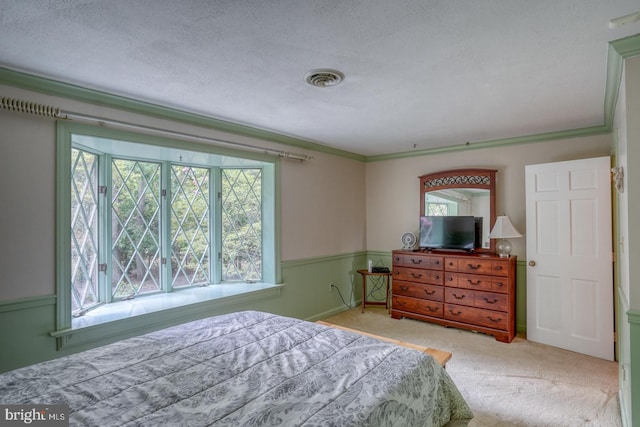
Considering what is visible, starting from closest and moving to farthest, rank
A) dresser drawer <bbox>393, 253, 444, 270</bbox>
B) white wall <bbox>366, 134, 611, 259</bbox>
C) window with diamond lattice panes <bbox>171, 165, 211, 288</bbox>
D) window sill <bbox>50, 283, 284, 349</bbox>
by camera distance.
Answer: window sill <bbox>50, 283, 284, 349</bbox> → window with diamond lattice panes <bbox>171, 165, 211, 288</bbox> → white wall <bbox>366, 134, 611, 259</bbox> → dresser drawer <bbox>393, 253, 444, 270</bbox>

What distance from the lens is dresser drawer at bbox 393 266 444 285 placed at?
399 centimetres

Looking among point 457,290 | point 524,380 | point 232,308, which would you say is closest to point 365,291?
point 457,290

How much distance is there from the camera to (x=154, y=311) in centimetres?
276

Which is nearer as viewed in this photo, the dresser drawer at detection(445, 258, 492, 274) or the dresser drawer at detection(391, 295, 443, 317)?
the dresser drawer at detection(445, 258, 492, 274)

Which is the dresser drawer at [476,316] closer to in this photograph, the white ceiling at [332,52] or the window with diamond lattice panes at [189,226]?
the white ceiling at [332,52]

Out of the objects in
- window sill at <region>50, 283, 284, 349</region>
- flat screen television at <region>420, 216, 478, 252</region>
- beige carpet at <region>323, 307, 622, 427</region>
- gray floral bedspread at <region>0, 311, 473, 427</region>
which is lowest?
beige carpet at <region>323, 307, 622, 427</region>

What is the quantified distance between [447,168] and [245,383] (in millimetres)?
3824

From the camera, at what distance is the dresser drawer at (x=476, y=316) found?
3.57 metres

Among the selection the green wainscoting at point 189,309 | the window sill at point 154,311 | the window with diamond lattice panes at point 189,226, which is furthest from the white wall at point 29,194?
the window with diamond lattice panes at point 189,226

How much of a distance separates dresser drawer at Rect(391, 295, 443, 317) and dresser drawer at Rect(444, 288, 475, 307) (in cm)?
14

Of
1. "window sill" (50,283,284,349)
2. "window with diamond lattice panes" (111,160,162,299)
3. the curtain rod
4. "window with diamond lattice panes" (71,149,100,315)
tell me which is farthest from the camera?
"window with diamond lattice panes" (111,160,162,299)

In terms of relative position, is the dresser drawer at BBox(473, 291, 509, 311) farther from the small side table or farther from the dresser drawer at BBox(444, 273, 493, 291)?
the small side table

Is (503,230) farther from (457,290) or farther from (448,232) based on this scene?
(457,290)

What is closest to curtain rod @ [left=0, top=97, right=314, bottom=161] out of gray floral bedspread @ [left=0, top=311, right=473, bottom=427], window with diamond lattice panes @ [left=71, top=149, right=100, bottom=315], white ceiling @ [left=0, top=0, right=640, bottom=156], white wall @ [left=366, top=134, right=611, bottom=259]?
white ceiling @ [left=0, top=0, right=640, bottom=156]
